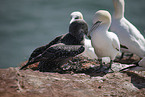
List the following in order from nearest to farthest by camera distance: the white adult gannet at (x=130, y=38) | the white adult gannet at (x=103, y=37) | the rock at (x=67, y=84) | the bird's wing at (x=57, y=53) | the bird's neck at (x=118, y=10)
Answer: the rock at (x=67, y=84), the bird's wing at (x=57, y=53), the white adult gannet at (x=103, y=37), the white adult gannet at (x=130, y=38), the bird's neck at (x=118, y=10)

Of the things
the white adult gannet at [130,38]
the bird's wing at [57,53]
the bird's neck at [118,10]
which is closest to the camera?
the bird's wing at [57,53]

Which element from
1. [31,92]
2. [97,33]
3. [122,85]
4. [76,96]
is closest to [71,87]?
[76,96]

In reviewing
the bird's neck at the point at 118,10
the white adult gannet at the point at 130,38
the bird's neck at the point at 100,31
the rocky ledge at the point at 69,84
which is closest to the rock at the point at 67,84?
the rocky ledge at the point at 69,84

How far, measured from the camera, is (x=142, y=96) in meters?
5.03

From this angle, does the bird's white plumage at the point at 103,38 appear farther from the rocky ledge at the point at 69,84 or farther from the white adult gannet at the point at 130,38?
the white adult gannet at the point at 130,38

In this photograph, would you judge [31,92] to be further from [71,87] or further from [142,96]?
[142,96]

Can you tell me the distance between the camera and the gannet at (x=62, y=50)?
577 cm

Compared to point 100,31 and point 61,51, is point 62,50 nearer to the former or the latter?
point 61,51

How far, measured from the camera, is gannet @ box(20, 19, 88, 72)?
577 centimetres

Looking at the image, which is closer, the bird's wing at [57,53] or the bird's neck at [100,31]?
the bird's wing at [57,53]

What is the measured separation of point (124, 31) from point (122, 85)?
3488mm

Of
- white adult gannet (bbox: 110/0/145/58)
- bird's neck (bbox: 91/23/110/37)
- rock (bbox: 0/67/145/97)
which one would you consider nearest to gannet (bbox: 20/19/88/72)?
bird's neck (bbox: 91/23/110/37)

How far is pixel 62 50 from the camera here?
581 cm

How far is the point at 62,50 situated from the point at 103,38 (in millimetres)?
1073
